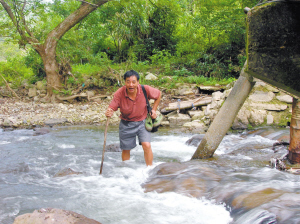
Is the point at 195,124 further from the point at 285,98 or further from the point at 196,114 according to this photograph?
the point at 285,98

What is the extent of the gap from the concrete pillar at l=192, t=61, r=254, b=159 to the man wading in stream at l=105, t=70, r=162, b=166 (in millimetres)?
1118

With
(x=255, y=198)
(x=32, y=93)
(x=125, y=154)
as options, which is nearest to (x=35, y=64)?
(x=32, y=93)

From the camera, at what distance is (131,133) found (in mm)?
4996

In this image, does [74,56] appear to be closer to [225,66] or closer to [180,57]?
[180,57]

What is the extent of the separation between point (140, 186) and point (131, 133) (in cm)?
107

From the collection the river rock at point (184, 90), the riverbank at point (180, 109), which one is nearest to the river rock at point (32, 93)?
the riverbank at point (180, 109)

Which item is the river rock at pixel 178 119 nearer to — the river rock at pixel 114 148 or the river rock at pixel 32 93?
the river rock at pixel 114 148

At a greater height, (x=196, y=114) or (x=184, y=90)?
(x=184, y=90)

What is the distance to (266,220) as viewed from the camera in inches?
108

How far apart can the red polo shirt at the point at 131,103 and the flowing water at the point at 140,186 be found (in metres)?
1.14

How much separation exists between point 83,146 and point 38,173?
2691 millimetres

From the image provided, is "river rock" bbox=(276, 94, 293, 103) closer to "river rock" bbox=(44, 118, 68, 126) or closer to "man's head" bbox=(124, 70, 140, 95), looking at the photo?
"man's head" bbox=(124, 70, 140, 95)

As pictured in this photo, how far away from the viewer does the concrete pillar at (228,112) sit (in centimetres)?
487

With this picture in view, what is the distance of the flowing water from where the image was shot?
3238mm
